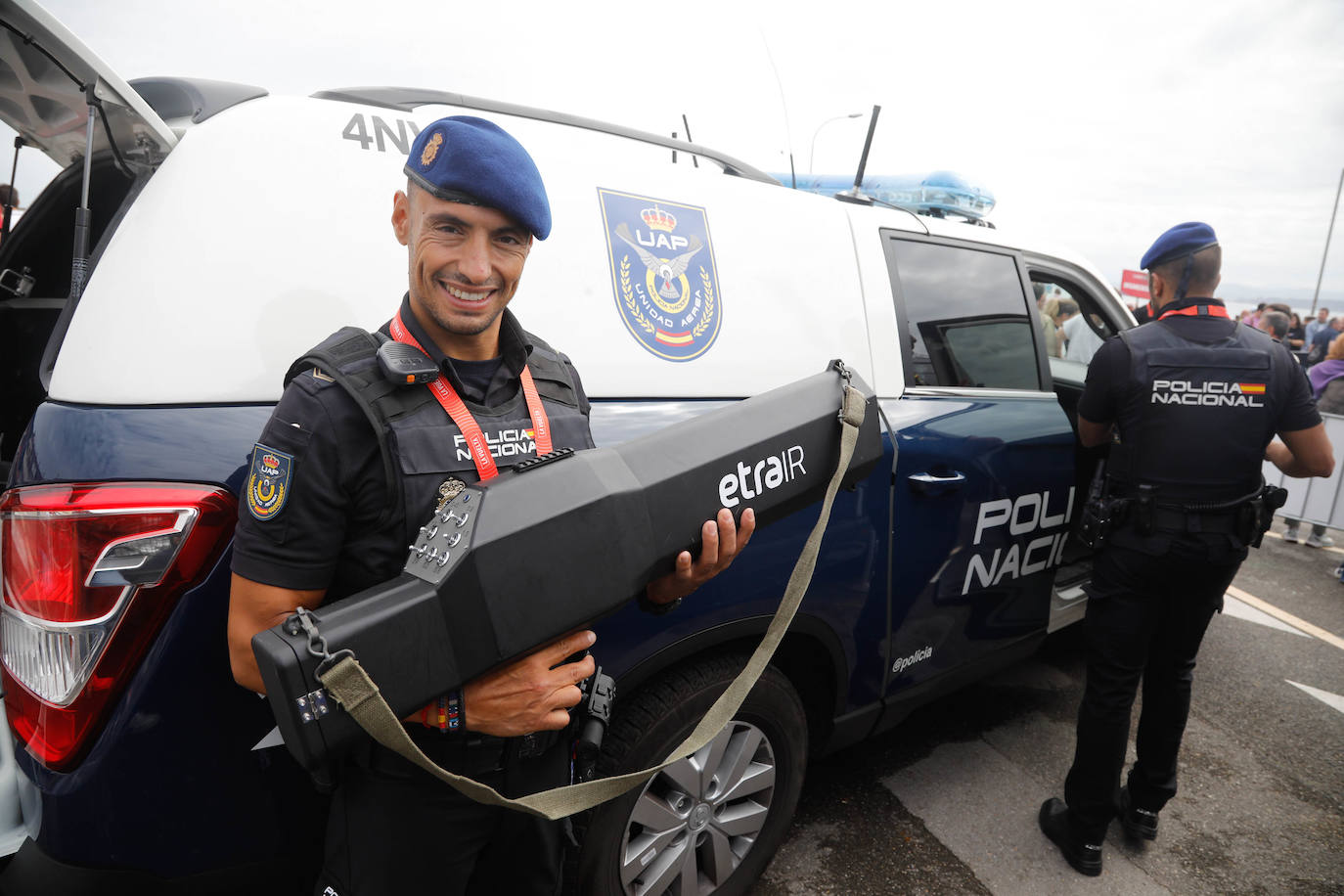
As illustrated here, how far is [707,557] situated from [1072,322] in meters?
4.31

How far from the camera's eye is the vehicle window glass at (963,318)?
7.43 ft

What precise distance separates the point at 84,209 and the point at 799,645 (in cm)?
177

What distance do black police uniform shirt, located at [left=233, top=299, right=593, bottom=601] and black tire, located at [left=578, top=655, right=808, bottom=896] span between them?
0.76 meters

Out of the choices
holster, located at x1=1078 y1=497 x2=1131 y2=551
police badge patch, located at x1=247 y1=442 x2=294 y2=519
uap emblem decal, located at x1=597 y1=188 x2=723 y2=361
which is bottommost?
holster, located at x1=1078 y1=497 x2=1131 y2=551

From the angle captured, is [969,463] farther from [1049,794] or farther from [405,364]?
[405,364]

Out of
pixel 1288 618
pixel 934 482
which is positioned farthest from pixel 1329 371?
pixel 934 482

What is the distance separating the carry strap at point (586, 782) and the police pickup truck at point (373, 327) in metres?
0.26

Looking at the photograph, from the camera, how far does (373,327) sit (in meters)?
1.37

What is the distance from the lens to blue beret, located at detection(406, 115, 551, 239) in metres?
1.14

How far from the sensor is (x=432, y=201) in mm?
1177

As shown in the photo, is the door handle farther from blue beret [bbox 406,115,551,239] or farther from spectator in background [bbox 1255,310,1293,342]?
spectator in background [bbox 1255,310,1293,342]

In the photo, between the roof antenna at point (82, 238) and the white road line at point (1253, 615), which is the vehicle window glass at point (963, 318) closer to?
the roof antenna at point (82, 238)

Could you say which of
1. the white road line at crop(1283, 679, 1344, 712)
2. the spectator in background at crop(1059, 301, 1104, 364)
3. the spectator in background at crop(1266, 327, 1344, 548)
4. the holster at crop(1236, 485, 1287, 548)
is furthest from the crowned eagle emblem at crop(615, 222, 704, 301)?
the spectator in background at crop(1266, 327, 1344, 548)

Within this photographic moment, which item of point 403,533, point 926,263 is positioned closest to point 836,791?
point 926,263
